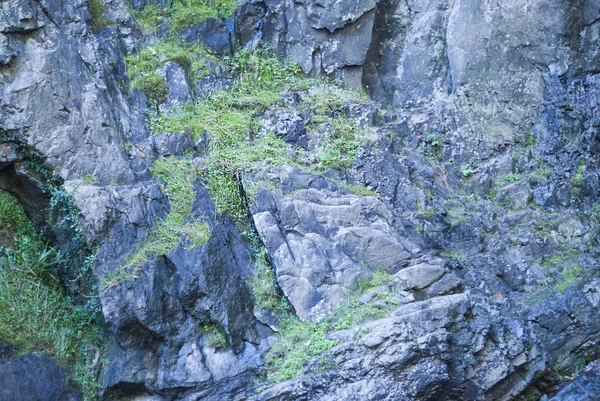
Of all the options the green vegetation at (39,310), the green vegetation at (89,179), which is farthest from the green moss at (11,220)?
the green vegetation at (89,179)

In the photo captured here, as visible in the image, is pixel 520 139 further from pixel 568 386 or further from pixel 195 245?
pixel 195 245

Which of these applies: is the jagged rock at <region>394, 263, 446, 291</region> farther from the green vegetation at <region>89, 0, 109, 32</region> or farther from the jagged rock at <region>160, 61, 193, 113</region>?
the green vegetation at <region>89, 0, 109, 32</region>

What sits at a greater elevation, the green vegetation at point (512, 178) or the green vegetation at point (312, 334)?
the green vegetation at point (512, 178)

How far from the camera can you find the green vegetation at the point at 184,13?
906 cm

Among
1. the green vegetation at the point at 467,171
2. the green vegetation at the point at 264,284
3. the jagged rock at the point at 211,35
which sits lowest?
the green vegetation at the point at 264,284

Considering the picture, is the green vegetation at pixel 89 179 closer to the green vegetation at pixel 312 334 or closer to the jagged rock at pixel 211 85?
the jagged rock at pixel 211 85

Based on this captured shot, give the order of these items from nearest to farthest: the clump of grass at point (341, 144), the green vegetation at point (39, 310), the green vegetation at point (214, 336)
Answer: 1. the green vegetation at point (214, 336)
2. the green vegetation at point (39, 310)
3. the clump of grass at point (341, 144)

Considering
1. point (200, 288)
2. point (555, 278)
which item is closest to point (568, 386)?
point (555, 278)

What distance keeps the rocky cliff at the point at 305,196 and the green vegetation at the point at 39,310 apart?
0.03 m

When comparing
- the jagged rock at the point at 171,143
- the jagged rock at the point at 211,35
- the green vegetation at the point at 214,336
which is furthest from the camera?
the jagged rock at the point at 211,35

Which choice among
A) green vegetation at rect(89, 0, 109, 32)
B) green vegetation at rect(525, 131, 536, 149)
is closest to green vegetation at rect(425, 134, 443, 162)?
green vegetation at rect(525, 131, 536, 149)

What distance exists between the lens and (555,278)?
22.7 feet

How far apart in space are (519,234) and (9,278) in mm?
6043

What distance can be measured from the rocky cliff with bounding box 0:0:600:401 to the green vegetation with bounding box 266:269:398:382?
0.09ft
